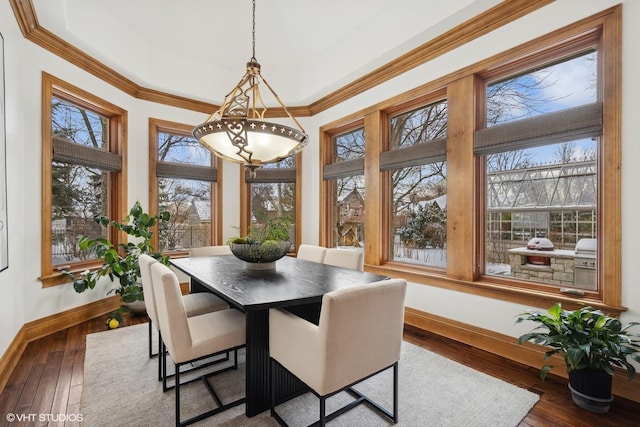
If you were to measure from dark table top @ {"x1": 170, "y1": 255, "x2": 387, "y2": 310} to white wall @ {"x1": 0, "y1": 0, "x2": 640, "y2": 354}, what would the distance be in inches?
49.6

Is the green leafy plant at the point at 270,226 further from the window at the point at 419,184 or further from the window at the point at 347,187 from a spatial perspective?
the window at the point at 419,184

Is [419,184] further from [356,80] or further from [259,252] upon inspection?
[259,252]

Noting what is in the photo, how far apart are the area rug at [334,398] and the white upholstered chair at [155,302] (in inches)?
10.3

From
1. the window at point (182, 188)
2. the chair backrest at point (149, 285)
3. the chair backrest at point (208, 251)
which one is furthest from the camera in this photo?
the window at point (182, 188)

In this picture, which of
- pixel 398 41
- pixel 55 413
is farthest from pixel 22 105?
pixel 398 41

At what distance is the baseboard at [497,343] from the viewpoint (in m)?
2.05

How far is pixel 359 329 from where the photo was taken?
59.7 inches

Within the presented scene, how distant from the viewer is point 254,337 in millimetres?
1854

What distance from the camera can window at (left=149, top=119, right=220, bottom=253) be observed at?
444 cm

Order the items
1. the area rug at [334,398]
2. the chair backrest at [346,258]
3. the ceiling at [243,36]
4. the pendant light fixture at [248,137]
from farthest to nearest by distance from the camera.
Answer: the ceiling at [243,36] < the chair backrest at [346,258] < the pendant light fixture at [248,137] < the area rug at [334,398]

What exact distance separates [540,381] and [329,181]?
3.35m

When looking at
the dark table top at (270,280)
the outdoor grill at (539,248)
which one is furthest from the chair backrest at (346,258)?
the outdoor grill at (539,248)

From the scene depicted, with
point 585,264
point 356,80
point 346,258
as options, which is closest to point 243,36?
point 356,80

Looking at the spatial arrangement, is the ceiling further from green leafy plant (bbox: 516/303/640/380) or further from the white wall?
green leafy plant (bbox: 516/303/640/380)
